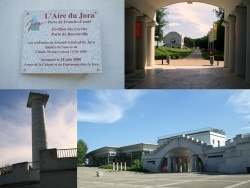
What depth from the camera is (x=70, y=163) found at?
4.60 m

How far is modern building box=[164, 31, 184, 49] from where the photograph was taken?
5172 cm

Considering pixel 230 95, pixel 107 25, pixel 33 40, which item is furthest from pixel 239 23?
→ pixel 230 95

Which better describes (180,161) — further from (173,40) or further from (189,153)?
(173,40)

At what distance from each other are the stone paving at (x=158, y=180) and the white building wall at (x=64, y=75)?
213 inches

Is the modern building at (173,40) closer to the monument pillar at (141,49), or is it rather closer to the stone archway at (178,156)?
the monument pillar at (141,49)

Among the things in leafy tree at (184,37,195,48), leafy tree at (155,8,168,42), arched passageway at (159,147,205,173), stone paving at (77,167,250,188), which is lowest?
stone paving at (77,167,250,188)

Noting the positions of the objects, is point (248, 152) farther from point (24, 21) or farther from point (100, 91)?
point (24, 21)

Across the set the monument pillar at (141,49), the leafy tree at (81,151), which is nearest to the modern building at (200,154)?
the leafy tree at (81,151)

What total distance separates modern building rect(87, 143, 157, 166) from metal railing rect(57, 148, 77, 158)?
0.98 ft

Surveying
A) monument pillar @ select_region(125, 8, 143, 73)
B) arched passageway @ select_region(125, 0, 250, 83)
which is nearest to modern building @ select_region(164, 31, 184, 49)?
arched passageway @ select_region(125, 0, 250, 83)

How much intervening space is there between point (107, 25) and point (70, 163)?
5500 mm

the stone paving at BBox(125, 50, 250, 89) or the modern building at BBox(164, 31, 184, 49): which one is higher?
the modern building at BBox(164, 31, 184, 49)

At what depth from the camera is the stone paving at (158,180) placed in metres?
4.01

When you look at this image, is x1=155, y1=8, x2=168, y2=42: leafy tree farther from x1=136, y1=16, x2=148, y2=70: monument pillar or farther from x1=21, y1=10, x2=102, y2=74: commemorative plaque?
x1=21, y1=10, x2=102, y2=74: commemorative plaque
